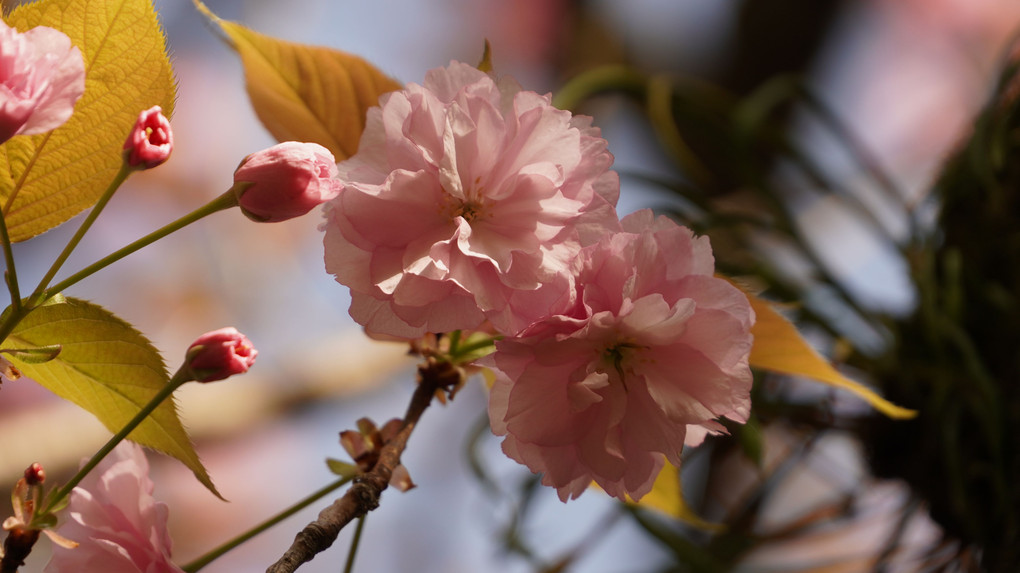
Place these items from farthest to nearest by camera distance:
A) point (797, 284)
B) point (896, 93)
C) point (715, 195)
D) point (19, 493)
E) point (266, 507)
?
point (896, 93)
point (266, 507)
point (715, 195)
point (797, 284)
point (19, 493)

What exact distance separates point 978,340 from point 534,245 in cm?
35

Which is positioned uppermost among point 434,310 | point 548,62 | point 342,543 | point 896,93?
point 434,310

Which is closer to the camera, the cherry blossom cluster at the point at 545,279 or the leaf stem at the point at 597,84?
the cherry blossom cluster at the point at 545,279

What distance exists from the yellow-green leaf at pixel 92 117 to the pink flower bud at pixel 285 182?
0.10 ft

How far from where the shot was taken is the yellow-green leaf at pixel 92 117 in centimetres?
17

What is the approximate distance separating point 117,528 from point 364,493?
0.18 feet

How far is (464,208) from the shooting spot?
163mm

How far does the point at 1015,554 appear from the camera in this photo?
13.0 inches

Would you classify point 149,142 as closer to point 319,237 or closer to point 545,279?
point 545,279

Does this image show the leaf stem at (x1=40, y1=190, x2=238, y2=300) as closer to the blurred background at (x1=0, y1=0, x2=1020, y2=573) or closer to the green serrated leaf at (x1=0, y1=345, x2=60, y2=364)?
the green serrated leaf at (x1=0, y1=345, x2=60, y2=364)

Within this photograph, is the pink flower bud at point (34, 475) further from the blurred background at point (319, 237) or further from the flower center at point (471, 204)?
the blurred background at point (319, 237)

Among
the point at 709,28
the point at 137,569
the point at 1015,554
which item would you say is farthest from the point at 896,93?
the point at 137,569

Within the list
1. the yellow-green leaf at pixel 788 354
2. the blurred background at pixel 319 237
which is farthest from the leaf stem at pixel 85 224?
the blurred background at pixel 319 237

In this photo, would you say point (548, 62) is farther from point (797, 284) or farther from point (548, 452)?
point (548, 452)
